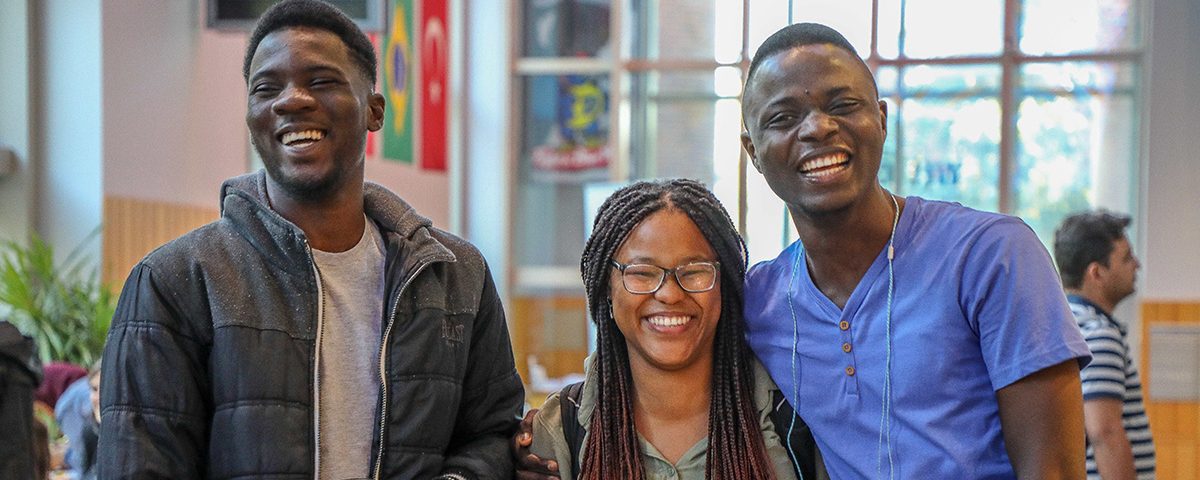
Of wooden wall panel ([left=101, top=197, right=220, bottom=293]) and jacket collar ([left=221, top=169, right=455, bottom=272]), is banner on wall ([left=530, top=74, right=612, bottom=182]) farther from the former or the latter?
jacket collar ([left=221, top=169, right=455, bottom=272])

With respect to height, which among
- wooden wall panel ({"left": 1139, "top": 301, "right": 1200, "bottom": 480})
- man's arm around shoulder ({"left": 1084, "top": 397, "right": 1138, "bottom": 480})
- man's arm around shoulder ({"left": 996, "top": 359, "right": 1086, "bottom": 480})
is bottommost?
wooden wall panel ({"left": 1139, "top": 301, "right": 1200, "bottom": 480})

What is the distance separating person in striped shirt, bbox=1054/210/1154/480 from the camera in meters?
4.28

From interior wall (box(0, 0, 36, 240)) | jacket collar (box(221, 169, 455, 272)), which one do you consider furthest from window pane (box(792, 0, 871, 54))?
jacket collar (box(221, 169, 455, 272))

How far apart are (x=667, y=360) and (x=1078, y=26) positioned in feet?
26.2

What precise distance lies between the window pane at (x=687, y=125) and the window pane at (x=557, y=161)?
0.32 m

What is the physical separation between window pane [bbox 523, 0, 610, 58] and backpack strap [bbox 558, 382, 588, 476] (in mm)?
8005

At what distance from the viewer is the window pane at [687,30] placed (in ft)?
34.3

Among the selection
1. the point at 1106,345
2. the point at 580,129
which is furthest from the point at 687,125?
the point at 1106,345

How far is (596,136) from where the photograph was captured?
1059cm

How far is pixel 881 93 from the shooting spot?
9.62 metres

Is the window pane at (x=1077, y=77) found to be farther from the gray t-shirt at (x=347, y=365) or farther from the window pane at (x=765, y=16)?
the gray t-shirt at (x=347, y=365)

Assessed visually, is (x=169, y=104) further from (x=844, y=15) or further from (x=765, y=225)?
(x=844, y=15)

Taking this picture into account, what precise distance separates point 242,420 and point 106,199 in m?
5.25

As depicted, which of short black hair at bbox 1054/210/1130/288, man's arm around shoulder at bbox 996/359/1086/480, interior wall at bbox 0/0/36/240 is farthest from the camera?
interior wall at bbox 0/0/36/240
